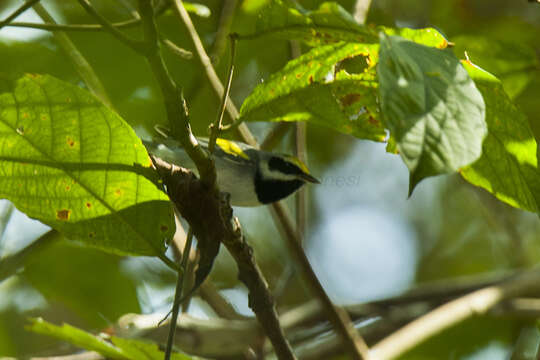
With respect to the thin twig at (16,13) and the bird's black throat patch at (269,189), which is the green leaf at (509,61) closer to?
the bird's black throat patch at (269,189)

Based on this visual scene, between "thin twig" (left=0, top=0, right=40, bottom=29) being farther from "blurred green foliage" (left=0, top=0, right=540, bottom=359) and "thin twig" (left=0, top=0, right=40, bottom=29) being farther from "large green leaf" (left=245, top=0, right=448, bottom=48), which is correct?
"blurred green foliage" (left=0, top=0, right=540, bottom=359)

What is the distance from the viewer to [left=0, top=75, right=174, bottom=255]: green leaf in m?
1.15

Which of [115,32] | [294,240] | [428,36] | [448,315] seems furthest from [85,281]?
[428,36]

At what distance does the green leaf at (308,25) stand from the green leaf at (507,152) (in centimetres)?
20

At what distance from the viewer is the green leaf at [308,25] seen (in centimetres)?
111

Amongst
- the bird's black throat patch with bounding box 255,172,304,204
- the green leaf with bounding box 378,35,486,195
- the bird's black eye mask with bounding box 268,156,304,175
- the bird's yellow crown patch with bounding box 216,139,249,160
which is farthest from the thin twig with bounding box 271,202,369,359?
the green leaf with bounding box 378,35,486,195

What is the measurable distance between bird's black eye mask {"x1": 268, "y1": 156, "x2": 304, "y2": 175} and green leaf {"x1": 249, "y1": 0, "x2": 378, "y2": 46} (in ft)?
4.23

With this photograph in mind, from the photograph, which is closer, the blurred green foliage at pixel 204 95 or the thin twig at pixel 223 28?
the thin twig at pixel 223 28

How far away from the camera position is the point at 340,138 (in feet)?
14.0

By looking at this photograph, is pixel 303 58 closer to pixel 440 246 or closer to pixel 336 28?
pixel 336 28

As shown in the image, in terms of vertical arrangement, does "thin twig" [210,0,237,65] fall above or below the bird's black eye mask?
above

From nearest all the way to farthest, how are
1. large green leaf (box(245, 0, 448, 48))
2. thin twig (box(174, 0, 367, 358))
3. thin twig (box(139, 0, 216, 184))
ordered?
thin twig (box(139, 0, 216, 184))
large green leaf (box(245, 0, 448, 48))
thin twig (box(174, 0, 367, 358))

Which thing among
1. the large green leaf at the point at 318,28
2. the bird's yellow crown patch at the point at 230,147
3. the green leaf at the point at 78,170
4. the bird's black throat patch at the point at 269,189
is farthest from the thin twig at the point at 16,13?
the bird's black throat patch at the point at 269,189

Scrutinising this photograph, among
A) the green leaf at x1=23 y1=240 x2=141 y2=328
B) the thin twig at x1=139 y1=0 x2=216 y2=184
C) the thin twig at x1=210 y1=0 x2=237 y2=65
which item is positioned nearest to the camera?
the thin twig at x1=139 y1=0 x2=216 y2=184
